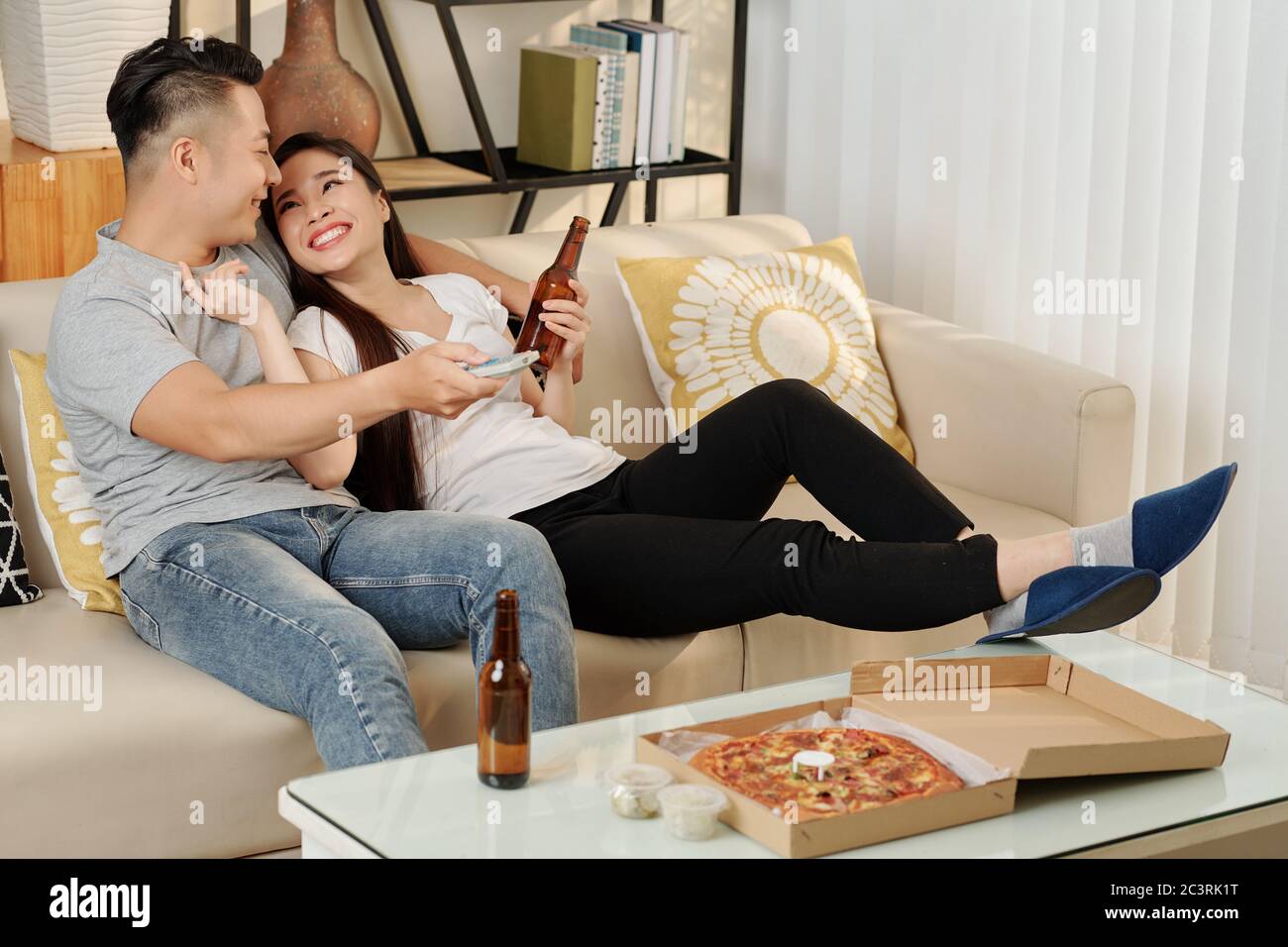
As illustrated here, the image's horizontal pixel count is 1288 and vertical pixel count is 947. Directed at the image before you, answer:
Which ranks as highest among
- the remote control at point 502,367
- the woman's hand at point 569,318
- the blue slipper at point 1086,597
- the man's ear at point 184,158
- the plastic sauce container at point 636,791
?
the man's ear at point 184,158

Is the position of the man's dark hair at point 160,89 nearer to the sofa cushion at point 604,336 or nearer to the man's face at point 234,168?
the man's face at point 234,168

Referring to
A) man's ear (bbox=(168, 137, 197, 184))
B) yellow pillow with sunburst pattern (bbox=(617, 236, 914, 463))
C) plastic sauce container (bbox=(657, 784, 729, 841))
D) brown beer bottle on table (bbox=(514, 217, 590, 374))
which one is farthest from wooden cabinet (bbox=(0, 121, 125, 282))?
plastic sauce container (bbox=(657, 784, 729, 841))

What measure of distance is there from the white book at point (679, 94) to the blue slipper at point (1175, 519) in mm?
1778

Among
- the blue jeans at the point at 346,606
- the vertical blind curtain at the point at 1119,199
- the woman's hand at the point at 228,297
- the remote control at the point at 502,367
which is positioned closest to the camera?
the blue jeans at the point at 346,606

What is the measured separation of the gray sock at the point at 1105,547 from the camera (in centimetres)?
193

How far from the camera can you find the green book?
324cm

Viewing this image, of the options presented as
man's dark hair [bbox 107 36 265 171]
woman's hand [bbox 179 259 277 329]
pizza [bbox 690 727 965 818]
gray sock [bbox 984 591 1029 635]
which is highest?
man's dark hair [bbox 107 36 265 171]

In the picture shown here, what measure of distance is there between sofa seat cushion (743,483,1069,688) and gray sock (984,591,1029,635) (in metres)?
0.30

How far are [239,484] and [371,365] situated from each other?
253 mm

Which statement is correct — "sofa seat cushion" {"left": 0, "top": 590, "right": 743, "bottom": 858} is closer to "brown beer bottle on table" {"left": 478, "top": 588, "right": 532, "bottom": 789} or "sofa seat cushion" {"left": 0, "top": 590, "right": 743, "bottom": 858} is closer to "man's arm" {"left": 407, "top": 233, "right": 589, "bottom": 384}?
"brown beer bottle on table" {"left": 478, "top": 588, "right": 532, "bottom": 789}

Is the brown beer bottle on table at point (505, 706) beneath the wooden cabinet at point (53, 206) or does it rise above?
beneath

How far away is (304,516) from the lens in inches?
82.0

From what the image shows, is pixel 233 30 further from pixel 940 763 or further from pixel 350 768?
pixel 940 763

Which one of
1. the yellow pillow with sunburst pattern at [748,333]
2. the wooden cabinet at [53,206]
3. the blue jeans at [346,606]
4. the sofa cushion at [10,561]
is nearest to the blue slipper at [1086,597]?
the blue jeans at [346,606]
